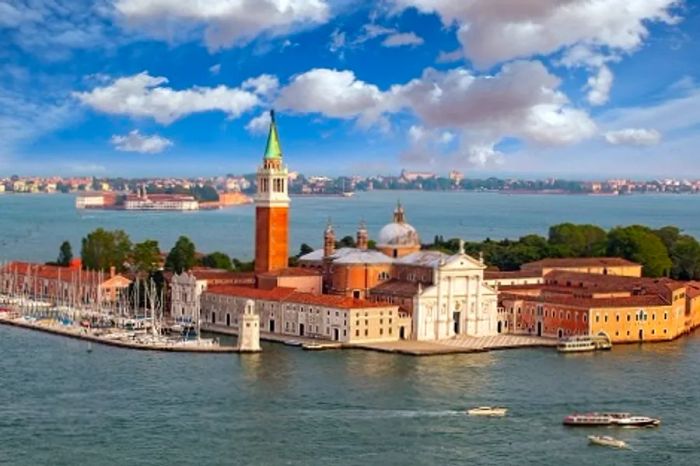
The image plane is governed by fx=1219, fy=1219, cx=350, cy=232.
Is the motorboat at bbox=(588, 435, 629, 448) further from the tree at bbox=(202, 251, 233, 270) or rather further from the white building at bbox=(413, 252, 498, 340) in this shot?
the tree at bbox=(202, 251, 233, 270)

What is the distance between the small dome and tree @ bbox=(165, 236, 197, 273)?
7.28 m

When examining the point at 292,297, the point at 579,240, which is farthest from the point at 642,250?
the point at 292,297

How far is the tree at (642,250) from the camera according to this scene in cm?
3662

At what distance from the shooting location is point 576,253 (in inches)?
1556

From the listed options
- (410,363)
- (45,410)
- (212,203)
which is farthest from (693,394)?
(212,203)

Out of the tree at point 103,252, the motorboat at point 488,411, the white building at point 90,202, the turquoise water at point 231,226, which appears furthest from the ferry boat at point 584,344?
the white building at point 90,202

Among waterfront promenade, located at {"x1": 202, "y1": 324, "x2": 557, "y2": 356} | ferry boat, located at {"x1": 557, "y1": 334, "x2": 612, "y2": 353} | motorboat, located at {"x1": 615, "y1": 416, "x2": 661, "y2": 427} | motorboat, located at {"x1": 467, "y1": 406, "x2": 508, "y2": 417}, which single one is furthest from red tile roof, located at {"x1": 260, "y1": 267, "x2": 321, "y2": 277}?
motorboat, located at {"x1": 615, "y1": 416, "x2": 661, "y2": 427}

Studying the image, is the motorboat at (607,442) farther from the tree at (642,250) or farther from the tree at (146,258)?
the tree at (146,258)

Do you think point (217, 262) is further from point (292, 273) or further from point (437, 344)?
point (437, 344)

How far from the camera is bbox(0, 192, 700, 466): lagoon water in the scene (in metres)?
16.4

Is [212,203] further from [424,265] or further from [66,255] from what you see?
[424,265]

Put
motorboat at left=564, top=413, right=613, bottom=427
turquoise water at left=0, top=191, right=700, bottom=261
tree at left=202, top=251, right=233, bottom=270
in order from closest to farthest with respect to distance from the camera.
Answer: motorboat at left=564, top=413, right=613, bottom=427
tree at left=202, top=251, right=233, bottom=270
turquoise water at left=0, top=191, right=700, bottom=261

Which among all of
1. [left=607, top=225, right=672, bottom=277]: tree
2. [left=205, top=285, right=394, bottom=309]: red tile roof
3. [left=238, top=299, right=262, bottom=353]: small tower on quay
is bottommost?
[left=238, top=299, right=262, bottom=353]: small tower on quay

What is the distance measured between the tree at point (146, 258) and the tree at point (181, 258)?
459 mm
